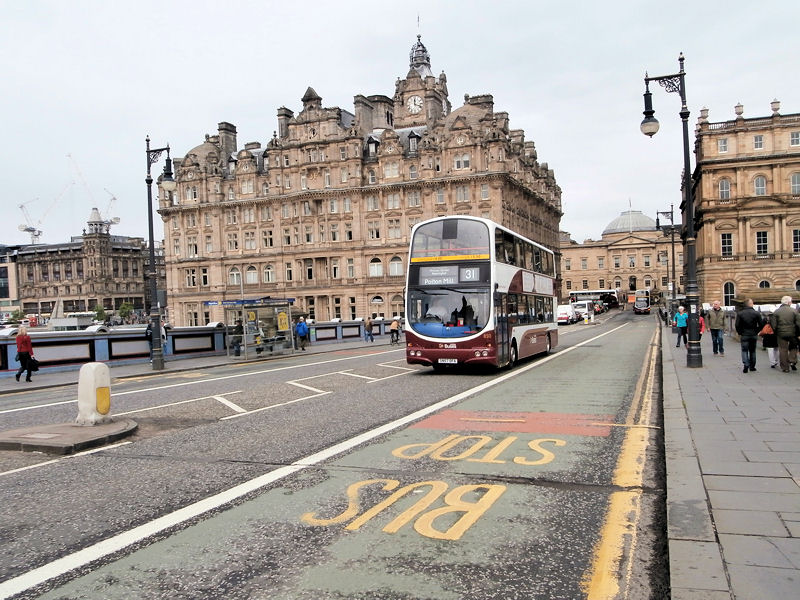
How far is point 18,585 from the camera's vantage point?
4426 mm

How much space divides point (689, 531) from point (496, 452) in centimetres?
342

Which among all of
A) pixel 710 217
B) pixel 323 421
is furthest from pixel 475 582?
pixel 710 217

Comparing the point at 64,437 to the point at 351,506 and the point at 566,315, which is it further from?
the point at 566,315

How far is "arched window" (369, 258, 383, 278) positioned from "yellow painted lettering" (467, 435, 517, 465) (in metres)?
64.6

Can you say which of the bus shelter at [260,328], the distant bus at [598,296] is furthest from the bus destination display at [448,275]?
the distant bus at [598,296]

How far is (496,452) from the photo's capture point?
820 centimetres

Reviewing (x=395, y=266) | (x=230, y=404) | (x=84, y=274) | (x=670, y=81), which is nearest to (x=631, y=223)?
(x=395, y=266)

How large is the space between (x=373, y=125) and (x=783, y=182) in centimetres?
4635

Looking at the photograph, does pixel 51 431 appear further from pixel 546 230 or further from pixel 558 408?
pixel 546 230

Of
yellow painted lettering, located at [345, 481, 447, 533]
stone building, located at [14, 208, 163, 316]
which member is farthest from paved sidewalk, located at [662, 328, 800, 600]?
stone building, located at [14, 208, 163, 316]

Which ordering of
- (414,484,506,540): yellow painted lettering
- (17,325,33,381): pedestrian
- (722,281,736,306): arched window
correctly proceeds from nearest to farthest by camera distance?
(414,484,506,540): yellow painted lettering
(17,325,33,381): pedestrian
(722,281,736,306): arched window

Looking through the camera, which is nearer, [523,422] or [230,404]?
[523,422]

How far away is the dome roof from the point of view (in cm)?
14931

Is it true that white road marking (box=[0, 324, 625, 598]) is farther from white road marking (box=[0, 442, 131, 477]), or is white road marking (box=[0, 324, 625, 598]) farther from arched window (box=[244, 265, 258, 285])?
arched window (box=[244, 265, 258, 285])
